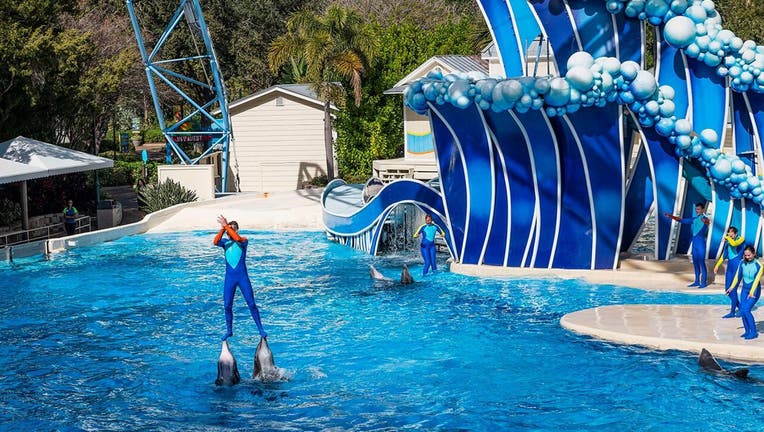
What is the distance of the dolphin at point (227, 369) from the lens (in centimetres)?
1266

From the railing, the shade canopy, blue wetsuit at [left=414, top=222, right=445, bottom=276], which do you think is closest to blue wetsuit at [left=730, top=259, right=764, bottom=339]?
blue wetsuit at [left=414, top=222, right=445, bottom=276]

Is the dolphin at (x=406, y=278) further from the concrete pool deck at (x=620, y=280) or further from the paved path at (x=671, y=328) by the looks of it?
the paved path at (x=671, y=328)

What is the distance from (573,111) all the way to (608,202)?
221cm

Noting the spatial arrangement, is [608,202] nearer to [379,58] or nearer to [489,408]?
[489,408]

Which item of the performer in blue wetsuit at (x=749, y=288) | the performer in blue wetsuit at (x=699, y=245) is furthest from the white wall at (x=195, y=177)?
the performer in blue wetsuit at (x=749, y=288)

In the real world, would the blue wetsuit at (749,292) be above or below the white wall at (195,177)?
below

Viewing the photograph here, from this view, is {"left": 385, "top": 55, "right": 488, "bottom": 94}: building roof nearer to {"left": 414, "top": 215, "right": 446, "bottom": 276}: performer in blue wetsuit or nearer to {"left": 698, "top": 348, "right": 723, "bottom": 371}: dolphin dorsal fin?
{"left": 414, "top": 215, "right": 446, "bottom": 276}: performer in blue wetsuit

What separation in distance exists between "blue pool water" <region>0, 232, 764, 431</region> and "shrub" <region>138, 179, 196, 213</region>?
955 cm

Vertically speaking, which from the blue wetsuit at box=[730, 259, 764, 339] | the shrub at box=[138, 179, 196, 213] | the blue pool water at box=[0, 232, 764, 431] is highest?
the shrub at box=[138, 179, 196, 213]

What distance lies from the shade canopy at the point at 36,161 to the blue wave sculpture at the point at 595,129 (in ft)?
36.9

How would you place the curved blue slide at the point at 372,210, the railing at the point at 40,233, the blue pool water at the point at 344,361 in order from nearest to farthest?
the blue pool water at the point at 344,361, the curved blue slide at the point at 372,210, the railing at the point at 40,233

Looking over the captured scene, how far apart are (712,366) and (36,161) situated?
19.3 metres

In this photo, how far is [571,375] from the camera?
13070mm

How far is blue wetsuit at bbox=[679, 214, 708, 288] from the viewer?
1769 centimetres
